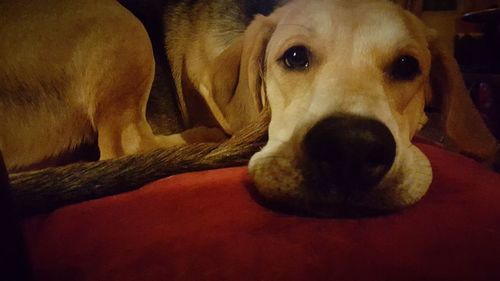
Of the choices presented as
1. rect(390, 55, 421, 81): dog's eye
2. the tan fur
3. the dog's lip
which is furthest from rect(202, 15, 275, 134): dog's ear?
the dog's lip

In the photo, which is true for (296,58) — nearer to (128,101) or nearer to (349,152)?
(349,152)

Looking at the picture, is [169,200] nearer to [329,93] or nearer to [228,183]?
[228,183]

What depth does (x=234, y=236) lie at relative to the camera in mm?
839

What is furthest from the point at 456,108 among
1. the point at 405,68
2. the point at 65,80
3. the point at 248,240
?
the point at 65,80

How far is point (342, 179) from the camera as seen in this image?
0.91m

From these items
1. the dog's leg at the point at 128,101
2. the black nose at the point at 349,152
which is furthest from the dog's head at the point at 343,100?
the dog's leg at the point at 128,101

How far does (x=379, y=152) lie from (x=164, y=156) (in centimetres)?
57

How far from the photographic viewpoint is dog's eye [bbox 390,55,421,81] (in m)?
1.29

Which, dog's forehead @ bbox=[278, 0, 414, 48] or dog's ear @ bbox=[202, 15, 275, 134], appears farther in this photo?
dog's ear @ bbox=[202, 15, 275, 134]

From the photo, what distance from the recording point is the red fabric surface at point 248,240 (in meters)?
0.75

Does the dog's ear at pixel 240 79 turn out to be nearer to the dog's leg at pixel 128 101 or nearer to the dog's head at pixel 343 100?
the dog's head at pixel 343 100

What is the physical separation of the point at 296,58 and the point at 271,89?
0.13m

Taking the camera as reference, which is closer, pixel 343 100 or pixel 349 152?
pixel 349 152

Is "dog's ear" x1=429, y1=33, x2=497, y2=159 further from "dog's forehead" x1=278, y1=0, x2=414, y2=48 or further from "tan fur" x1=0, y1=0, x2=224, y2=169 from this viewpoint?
"tan fur" x1=0, y1=0, x2=224, y2=169
